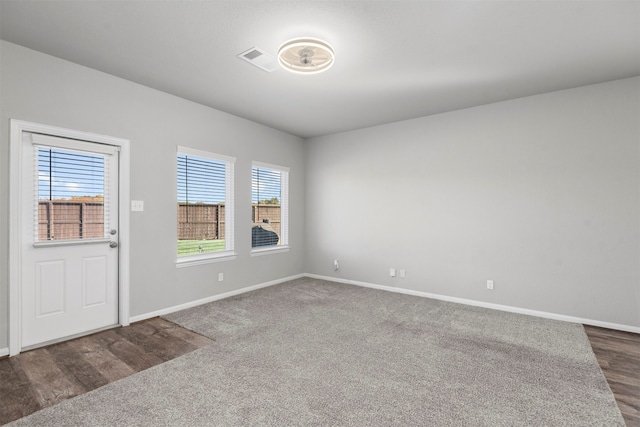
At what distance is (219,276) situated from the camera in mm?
4453

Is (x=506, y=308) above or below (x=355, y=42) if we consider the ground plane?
below

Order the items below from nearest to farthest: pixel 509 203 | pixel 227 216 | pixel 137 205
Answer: pixel 137 205 → pixel 509 203 → pixel 227 216

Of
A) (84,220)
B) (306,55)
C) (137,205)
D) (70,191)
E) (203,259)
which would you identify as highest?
(306,55)

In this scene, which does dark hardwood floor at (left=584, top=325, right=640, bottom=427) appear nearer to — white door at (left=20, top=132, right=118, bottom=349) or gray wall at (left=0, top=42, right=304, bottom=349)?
gray wall at (left=0, top=42, right=304, bottom=349)

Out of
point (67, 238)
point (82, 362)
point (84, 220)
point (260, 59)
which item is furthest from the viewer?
point (84, 220)

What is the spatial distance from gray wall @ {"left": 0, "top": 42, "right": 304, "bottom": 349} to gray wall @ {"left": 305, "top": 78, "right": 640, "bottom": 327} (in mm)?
1786

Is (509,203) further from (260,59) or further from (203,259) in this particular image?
(203,259)

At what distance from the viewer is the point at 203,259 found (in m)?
4.25

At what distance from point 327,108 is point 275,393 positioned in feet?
11.6

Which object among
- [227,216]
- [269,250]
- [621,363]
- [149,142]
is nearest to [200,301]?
[227,216]

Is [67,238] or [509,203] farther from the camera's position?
[509,203]

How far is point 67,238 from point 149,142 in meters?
1.35

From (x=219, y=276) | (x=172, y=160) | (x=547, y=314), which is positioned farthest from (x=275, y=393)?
(x=547, y=314)

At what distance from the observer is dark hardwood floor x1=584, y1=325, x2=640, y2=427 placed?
2029mm
